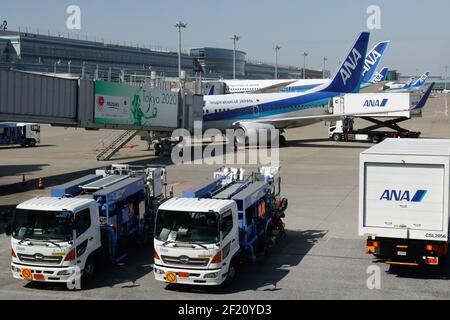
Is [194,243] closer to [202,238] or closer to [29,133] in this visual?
[202,238]

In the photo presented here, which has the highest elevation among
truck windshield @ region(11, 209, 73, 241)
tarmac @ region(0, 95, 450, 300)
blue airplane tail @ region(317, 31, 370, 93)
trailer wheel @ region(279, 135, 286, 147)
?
blue airplane tail @ region(317, 31, 370, 93)

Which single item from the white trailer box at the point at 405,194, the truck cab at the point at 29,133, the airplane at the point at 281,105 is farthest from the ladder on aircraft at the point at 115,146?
the white trailer box at the point at 405,194

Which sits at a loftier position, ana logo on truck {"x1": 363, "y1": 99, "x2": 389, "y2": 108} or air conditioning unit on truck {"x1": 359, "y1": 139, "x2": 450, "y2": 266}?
ana logo on truck {"x1": 363, "y1": 99, "x2": 389, "y2": 108}

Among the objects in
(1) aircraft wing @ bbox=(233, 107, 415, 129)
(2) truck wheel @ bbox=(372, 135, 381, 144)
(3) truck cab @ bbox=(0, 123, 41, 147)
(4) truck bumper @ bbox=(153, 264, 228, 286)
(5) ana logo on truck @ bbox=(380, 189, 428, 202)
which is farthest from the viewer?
(3) truck cab @ bbox=(0, 123, 41, 147)

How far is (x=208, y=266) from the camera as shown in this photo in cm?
1473

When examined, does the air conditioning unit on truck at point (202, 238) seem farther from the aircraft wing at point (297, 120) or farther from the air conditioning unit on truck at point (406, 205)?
the aircraft wing at point (297, 120)

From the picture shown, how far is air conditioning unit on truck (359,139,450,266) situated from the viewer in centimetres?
1590

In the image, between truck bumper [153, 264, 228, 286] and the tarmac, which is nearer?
truck bumper [153, 264, 228, 286]

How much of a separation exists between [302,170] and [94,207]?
927 inches

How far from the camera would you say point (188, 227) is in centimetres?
1515

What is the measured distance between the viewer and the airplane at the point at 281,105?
4988cm

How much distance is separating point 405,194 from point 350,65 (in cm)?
3926

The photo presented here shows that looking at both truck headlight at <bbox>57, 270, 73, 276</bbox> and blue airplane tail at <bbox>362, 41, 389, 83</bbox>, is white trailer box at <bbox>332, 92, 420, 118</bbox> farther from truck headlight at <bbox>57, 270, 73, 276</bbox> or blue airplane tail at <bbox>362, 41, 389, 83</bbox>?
blue airplane tail at <bbox>362, 41, 389, 83</bbox>

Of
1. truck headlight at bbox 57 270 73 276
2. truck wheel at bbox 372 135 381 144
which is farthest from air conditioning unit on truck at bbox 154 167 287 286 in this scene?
truck wheel at bbox 372 135 381 144
